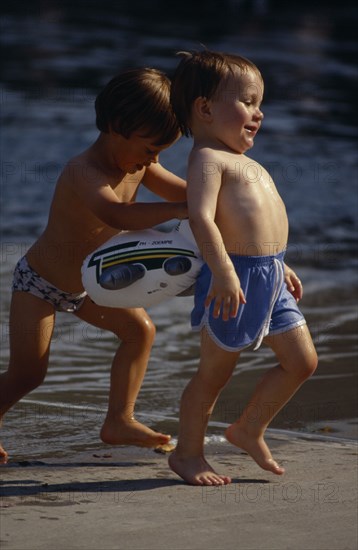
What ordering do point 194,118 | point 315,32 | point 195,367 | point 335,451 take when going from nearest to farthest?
1. point 194,118
2. point 335,451
3. point 195,367
4. point 315,32

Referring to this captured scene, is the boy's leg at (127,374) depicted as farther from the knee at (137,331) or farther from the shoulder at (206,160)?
the shoulder at (206,160)

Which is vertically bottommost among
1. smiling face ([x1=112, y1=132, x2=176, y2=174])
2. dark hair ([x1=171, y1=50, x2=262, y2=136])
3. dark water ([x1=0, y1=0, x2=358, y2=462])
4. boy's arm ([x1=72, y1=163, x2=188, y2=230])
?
dark water ([x1=0, y1=0, x2=358, y2=462])

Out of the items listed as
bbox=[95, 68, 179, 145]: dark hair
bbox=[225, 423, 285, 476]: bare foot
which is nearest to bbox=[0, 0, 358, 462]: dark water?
bbox=[225, 423, 285, 476]: bare foot

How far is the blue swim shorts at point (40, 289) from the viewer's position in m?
4.66

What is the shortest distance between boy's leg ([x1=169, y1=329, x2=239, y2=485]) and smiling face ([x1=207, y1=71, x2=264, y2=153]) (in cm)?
72

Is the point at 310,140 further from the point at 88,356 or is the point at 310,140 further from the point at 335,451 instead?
the point at 335,451

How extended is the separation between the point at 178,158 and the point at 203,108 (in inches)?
324

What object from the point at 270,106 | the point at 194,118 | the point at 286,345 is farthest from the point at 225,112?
the point at 270,106

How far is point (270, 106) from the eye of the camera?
16281mm

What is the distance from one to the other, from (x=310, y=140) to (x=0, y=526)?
1073 centimetres

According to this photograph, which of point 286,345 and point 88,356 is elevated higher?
point 286,345

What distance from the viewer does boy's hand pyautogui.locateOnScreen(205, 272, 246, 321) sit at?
408cm

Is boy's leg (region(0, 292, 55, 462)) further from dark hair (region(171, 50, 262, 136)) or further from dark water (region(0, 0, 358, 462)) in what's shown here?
dark hair (region(171, 50, 262, 136))

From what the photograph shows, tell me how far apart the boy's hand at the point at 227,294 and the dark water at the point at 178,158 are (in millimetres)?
1063
